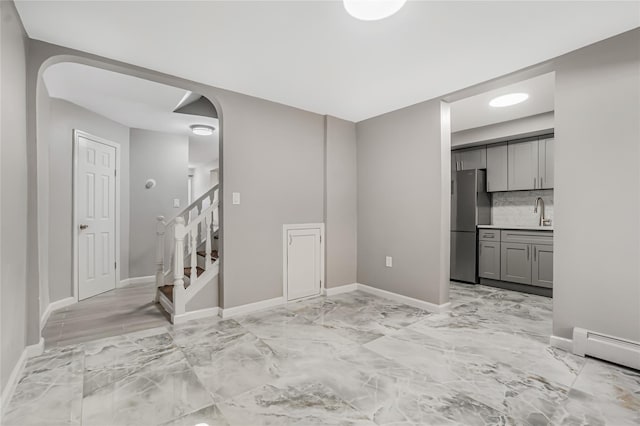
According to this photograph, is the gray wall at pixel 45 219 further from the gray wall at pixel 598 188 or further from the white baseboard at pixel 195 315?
the gray wall at pixel 598 188

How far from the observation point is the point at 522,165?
442 cm

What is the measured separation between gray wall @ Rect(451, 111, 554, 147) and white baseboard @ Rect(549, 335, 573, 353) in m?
2.79

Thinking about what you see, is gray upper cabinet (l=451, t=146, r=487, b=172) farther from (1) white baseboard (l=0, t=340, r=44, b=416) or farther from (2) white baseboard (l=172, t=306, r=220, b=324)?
(1) white baseboard (l=0, t=340, r=44, b=416)

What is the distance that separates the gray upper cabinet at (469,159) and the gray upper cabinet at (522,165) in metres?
0.37

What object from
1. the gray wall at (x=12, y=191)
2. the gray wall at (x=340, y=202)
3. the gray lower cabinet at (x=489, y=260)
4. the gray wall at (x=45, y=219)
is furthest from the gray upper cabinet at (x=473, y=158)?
the gray wall at (x=45, y=219)

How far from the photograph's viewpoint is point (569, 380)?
1.94 metres

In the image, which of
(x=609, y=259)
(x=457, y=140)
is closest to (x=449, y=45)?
(x=609, y=259)

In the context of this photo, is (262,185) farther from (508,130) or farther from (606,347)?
(508,130)

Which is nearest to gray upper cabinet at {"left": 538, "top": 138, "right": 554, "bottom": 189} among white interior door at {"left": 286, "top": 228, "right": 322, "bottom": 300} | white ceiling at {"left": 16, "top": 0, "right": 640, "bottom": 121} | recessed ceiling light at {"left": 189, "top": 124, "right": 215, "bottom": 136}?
white ceiling at {"left": 16, "top": 0, "right": 640, "bottom": 121}

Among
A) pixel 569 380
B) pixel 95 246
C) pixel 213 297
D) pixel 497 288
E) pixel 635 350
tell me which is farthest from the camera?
pixel 497 288

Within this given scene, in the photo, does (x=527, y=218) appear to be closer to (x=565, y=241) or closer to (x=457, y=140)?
(x=457, y=140)

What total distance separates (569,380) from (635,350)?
59 centimetres

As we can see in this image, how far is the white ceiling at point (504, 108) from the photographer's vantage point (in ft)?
10.2

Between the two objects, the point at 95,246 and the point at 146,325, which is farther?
the point at 95,246
